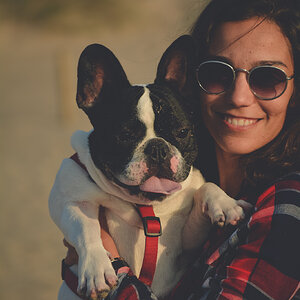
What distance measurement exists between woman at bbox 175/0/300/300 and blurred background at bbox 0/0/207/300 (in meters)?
0.57

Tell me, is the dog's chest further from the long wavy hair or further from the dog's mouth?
the long wavy hair

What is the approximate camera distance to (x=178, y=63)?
2.24m

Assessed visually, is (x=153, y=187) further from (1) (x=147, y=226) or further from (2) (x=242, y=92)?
(2) (x=242, y=92)

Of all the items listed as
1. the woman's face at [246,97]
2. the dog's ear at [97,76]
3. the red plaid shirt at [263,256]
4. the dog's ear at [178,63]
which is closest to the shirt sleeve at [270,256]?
the red plaid shirt at [263,256]

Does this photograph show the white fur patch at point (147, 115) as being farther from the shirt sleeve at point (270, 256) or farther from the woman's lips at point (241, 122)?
the shirt sleeve at point (270, 256)

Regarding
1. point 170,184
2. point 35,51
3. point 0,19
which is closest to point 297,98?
point 170,184

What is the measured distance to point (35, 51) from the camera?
17.2 meters

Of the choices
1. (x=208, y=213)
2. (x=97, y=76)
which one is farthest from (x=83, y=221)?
(x=97, y=76)

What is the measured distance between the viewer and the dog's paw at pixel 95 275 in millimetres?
1686

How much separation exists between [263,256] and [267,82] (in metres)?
0.78

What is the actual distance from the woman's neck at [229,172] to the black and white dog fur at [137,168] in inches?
5.4

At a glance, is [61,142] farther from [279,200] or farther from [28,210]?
[279,200]

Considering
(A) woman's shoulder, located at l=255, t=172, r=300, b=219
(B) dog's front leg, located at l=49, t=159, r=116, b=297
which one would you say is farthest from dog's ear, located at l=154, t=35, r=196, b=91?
(A) woman's shoulder, located at l=255, t=172, r=300, b=219

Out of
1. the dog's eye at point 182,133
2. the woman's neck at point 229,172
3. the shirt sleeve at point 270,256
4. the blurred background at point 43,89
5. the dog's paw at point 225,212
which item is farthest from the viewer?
the blurred background at point 43,89
